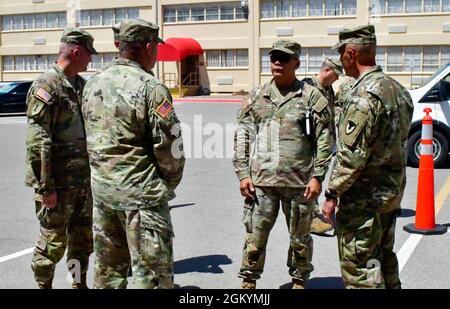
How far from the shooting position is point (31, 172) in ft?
14.3

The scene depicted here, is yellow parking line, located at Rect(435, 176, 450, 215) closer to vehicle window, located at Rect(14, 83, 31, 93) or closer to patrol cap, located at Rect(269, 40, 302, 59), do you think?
patrol cap, located at Rect(269, 40, 302, 59)

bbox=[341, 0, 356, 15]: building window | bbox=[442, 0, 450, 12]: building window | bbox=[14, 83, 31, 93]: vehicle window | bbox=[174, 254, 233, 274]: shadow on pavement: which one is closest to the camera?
bbox=[174, 254, 233, 274]: shadow on pavement

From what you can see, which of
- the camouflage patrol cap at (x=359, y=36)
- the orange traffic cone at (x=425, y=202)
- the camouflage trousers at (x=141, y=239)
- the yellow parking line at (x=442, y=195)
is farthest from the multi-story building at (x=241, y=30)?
the camouflage trousers at (x=141, y=239)

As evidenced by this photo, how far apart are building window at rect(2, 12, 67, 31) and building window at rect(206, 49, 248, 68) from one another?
13003mm

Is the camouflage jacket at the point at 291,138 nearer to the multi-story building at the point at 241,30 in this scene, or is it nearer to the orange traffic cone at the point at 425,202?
the orange traffic cone at the point at 425,202

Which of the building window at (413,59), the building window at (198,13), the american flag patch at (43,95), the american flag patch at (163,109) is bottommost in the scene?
the american flag patch at (163,109)

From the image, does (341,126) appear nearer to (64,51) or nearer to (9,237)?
(64,51)

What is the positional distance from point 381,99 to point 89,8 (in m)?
42.8

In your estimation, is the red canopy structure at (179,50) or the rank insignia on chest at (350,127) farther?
the red canopy structure at (179,50)

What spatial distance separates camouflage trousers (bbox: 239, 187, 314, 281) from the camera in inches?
183

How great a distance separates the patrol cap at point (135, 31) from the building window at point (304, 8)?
113 ft

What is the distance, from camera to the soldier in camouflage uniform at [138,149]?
348 cm

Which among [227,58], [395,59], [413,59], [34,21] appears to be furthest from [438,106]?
[34,21]

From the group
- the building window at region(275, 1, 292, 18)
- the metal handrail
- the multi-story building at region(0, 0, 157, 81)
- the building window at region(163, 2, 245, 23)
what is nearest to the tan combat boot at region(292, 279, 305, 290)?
the building window at region(275, 1, 292, 18)
